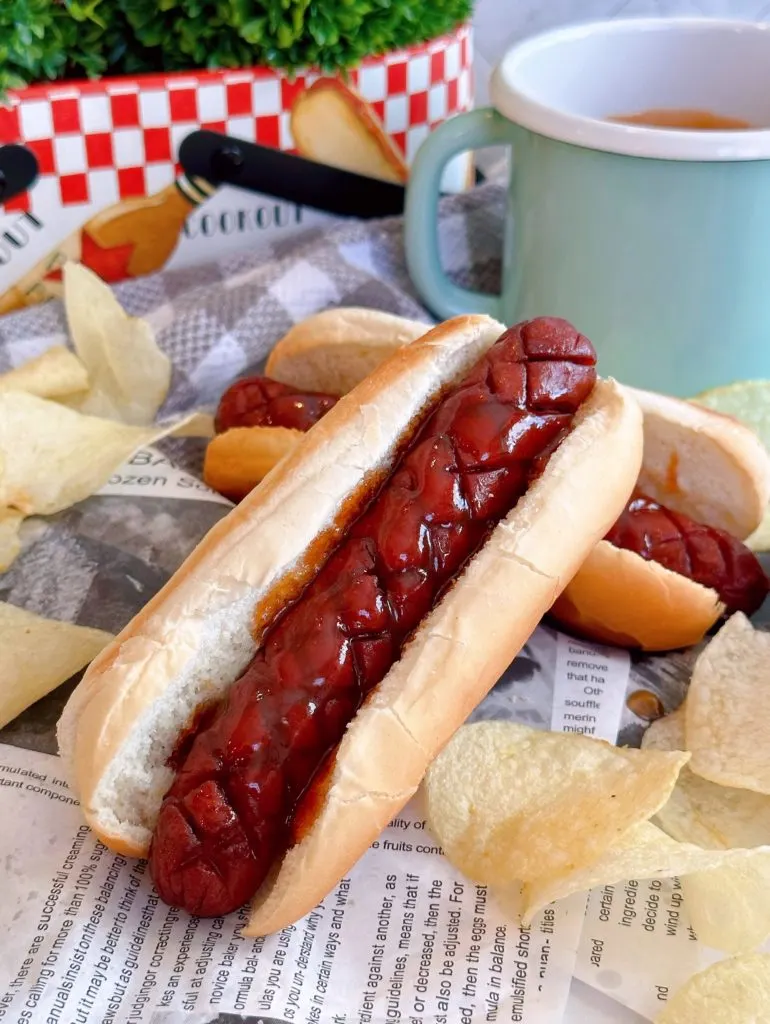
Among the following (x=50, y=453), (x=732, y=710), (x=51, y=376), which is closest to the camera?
(x=732, y=710)

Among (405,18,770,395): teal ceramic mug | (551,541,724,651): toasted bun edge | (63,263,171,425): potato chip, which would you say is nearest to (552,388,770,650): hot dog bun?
(551,541,724,651): toasted bun edge

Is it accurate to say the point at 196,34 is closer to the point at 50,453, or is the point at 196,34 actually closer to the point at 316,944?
the point at 50,453

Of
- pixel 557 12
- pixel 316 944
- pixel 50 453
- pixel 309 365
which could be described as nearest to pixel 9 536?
pixel 50 453

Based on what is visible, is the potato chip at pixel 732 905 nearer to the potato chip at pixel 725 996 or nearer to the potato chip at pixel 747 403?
the potato chip at pixel 725 996

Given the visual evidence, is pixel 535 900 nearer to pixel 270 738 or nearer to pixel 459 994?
pixel 459 994

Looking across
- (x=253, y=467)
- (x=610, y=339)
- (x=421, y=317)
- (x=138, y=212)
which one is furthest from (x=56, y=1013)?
(x=138, y=212)

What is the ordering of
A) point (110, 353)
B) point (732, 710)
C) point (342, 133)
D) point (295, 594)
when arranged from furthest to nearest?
point (342, 133)
point (110, 353)
point (732, 710)
point (295, 594)

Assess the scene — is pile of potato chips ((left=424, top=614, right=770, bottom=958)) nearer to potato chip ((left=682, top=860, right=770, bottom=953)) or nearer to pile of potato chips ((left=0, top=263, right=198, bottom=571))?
potato chip ((left=682, top=860, right=770, bottom=953))
